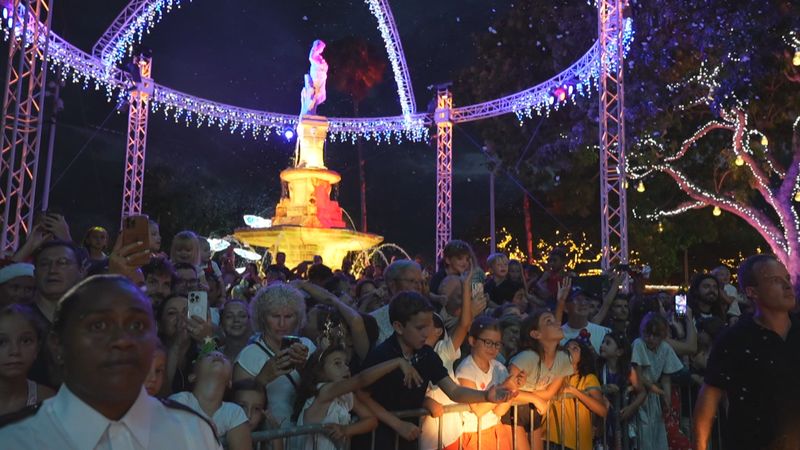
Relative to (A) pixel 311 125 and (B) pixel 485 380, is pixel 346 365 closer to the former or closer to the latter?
(B) pixel 485 380

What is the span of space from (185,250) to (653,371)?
15.2 ft

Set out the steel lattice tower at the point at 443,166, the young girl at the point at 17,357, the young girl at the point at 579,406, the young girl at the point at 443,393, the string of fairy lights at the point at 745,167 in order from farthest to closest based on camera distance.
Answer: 1. the steel lattice tower at the point at 443,166
2. the string of fairy lights at the point at 745,167
3. the young girl at the point at 579,406
4. the young girl at the point at 443,393
5. the young girl at the point at 17,357

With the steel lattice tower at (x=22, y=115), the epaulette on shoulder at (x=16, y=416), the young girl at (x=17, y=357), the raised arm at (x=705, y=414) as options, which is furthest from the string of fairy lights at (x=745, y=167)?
the epaulette on shoulder at (x=16, y=416)

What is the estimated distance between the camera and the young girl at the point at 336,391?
4.39 m

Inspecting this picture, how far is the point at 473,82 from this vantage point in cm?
2698

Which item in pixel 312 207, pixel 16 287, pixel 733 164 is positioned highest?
pixel 733 164

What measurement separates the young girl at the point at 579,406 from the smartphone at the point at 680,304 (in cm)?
270

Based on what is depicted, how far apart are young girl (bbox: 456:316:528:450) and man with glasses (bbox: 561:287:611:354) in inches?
70.6

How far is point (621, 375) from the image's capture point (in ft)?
22.5

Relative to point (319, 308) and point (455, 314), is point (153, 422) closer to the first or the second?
point (319, 308)

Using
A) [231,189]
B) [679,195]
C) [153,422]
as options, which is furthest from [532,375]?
[231,189]

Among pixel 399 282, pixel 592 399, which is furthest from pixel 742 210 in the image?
pixel 399 282

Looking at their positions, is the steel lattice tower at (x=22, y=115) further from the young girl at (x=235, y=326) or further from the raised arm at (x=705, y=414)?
the raised arm at (x=705, y=414)

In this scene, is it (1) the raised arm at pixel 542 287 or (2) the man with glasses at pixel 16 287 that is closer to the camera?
(2) the man with glasses at pixel 16 287
